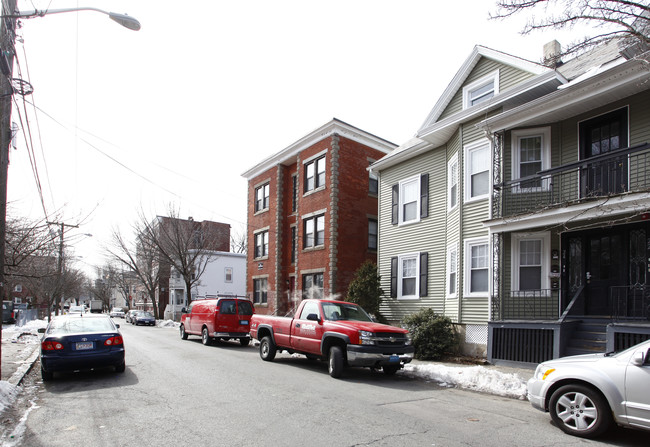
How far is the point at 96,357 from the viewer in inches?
406

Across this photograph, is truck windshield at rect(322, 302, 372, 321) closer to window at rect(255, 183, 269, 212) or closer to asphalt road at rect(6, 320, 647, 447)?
asphalt road at rect(6, 320, 647, 447)

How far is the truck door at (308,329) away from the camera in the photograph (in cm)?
1148

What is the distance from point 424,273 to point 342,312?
21.1ft

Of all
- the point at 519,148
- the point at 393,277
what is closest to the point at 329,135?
the point at 393,277

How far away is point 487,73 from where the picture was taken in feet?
51.2

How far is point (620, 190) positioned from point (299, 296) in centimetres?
1705

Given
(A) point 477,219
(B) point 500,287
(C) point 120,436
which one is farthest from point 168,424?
(A) point 477,219

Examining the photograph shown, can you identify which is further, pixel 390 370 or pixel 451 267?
pixel 451 267

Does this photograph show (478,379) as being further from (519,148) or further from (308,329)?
(519,148)

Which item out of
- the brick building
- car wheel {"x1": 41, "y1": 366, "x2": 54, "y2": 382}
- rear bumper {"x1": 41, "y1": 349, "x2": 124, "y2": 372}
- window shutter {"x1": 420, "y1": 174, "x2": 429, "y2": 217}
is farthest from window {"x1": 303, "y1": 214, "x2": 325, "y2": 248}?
car wheel {"x1": 41, "y1": 366, "x2": 54, "y2": 382}

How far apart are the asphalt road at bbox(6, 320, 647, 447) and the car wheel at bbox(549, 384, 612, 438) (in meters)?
0.16

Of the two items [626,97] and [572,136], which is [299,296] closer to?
[572,136]

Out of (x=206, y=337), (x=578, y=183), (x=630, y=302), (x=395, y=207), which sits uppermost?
(x=395, y=207)

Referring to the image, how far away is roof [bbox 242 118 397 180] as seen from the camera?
2377 centimetres
